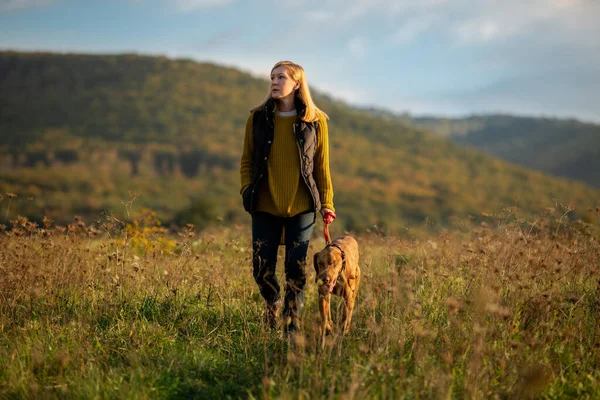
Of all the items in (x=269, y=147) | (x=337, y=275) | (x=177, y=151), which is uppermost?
(x=269, y=147)

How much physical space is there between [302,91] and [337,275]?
1.36 m

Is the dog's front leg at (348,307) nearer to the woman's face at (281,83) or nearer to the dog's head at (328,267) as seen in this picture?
the dog's head at (328,267)

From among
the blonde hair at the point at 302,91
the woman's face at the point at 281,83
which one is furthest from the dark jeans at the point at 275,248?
the woman's face at the point at 281,83

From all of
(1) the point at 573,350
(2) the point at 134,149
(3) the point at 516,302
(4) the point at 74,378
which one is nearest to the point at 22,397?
(4) the point at 74,378

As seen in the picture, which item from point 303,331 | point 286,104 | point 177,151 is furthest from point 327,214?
point 177,151

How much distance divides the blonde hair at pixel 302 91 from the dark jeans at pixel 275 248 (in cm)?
70

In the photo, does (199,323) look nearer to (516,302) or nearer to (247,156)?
(247,156)

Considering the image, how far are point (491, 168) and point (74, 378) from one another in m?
78.9

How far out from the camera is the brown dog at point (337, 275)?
338 cm

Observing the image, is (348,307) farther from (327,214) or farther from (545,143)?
(545,143)

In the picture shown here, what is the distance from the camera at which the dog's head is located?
3369mm

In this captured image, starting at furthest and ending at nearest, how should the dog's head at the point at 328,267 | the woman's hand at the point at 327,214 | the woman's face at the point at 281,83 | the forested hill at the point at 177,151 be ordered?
the forested hill at the point at 177,151
the woman's hand at the point at 327,214
the woman's face at the point at 281,83
the dog's head at the point at 328,267

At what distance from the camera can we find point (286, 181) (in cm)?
371

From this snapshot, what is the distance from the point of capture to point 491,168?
76062 millimetres
